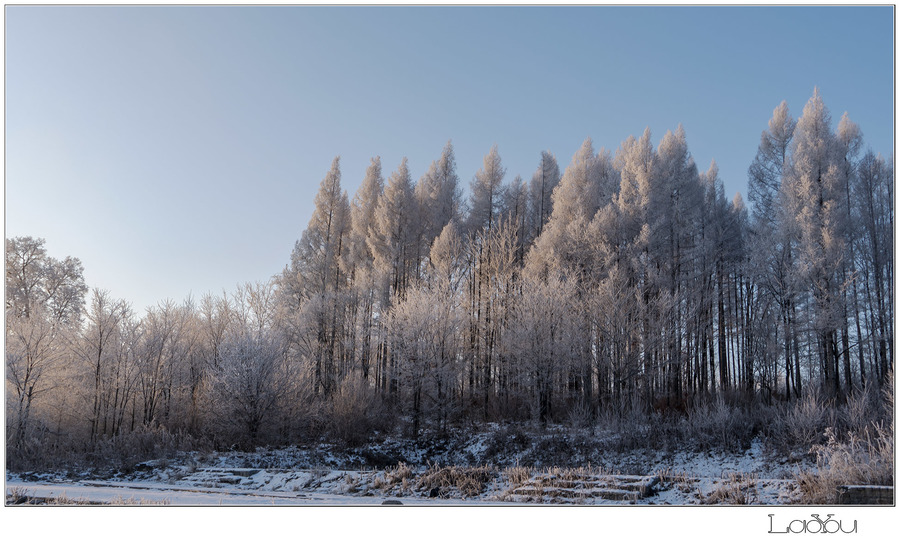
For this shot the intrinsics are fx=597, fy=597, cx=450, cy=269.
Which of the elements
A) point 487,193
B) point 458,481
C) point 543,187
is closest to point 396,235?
point 487,193

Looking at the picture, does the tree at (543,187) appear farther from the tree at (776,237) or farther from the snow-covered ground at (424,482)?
the snow-covered ground at (424,482)

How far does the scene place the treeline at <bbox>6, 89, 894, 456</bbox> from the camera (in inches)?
700

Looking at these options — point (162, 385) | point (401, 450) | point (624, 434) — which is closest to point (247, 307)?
point (162, 385)

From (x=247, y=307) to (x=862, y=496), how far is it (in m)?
22.7

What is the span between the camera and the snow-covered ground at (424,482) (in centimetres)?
770

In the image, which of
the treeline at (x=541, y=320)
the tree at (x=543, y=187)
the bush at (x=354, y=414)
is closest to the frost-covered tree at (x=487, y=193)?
the treeline at (x=541, y=320)

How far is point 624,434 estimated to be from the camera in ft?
49.1

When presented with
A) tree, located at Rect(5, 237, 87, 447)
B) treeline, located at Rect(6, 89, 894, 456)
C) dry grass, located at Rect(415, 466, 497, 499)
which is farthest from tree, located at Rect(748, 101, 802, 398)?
tree, located at Rect(5, 237, 87, 447)

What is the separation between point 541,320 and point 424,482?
442 inches

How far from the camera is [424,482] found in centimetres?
959

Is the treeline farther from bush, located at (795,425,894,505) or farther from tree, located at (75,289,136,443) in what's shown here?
bush, located at (795,425,894,505)

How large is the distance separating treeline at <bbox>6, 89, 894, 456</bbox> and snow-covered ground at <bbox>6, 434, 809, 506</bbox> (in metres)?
3.16

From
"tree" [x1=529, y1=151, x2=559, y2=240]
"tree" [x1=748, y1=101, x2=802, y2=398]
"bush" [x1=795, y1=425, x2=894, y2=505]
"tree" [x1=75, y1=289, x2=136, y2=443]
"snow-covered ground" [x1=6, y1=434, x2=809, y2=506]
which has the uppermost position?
"tree" [x1=529, y1=151, x2=559, y2=240]

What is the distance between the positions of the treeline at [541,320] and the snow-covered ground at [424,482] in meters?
3.16
